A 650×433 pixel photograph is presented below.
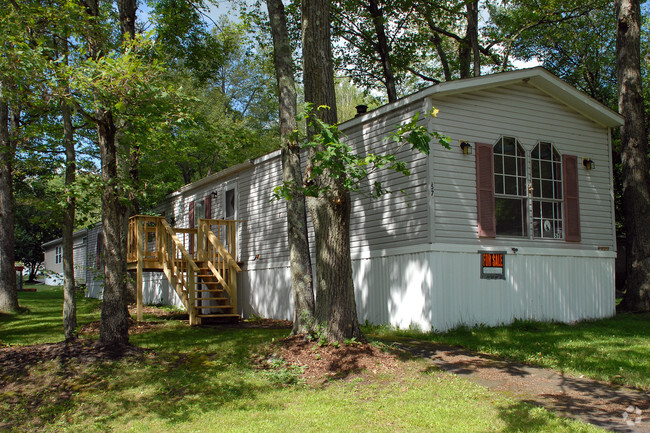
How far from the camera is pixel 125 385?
271 inches

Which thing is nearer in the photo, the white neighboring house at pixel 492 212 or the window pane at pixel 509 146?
the white neighboring house at pixel 492 212

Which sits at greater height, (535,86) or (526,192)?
(535,86)

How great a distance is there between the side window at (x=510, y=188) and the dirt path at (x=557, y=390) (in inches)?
136

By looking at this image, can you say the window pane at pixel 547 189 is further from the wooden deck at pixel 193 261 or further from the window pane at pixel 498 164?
the wooden deck at pixel 193 261

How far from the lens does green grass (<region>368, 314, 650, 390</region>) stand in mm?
6961

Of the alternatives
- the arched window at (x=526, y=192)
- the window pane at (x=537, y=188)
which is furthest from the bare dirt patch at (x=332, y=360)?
the window pane at (x=537, y=188)

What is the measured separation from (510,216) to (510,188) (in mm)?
528

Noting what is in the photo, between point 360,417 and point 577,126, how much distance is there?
886cm

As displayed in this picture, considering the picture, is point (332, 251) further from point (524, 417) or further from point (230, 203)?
point (230, 203)

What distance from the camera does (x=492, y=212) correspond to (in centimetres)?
1035

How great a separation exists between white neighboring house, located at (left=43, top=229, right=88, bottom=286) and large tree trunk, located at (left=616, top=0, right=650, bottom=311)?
21852 mm

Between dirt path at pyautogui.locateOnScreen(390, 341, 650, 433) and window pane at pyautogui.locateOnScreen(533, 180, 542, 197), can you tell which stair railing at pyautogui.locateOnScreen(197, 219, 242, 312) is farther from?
window pane at pyautogui.locateOnScreen(533, 180, 542, 197)

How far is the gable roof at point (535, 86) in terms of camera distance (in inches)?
390

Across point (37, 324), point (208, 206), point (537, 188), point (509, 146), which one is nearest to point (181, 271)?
point (37, 324)
